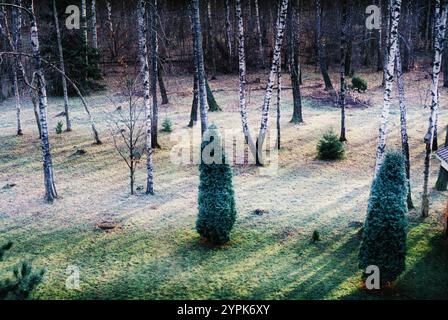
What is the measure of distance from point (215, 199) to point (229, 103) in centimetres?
2001

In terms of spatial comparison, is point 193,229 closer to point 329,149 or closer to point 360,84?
point 329,149

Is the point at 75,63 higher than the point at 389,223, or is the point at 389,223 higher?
the point at 75,63

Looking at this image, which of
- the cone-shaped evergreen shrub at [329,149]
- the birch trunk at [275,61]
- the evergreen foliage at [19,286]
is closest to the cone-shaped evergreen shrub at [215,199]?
the evergreen foliage at [19,286]

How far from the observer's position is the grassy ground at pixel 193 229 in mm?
10867

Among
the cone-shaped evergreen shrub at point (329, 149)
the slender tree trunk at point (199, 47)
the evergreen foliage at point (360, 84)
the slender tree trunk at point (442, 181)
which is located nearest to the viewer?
the slender tree trunk at point (442, 181)

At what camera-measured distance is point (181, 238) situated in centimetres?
1328

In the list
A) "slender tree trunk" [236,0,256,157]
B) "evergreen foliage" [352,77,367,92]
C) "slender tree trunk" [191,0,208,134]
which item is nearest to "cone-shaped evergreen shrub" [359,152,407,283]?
"slender tree trunk" [191,0,208,134]

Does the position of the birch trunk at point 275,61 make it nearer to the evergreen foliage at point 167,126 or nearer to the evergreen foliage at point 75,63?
the evergreen foliage at point 167,126

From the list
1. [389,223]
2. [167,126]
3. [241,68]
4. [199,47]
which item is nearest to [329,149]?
[241,68]

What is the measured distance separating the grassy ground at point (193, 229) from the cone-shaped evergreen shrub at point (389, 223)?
80 centimetres

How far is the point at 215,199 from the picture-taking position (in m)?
12.6

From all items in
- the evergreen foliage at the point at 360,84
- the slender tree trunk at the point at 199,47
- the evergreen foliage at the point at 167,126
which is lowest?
the evergreen foliage at the point at 167,126

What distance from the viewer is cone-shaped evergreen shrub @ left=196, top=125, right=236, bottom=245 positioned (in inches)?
494
